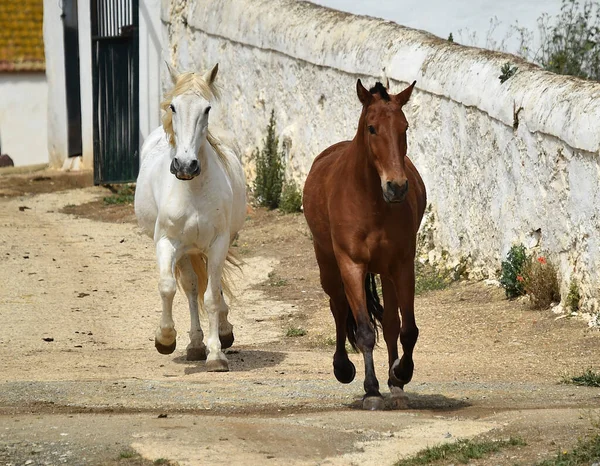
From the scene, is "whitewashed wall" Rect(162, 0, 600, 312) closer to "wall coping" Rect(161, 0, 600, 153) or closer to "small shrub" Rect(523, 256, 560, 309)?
"wall coping" Rect(161, 0, 600, 153)

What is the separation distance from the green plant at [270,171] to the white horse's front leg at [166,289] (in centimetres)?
742

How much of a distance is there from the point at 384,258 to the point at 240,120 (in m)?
10.8

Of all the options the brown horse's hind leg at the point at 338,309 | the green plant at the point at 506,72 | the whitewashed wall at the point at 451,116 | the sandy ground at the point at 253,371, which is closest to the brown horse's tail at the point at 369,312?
the brown horse's hind leg at the point at 338,309

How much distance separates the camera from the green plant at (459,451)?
197 inches

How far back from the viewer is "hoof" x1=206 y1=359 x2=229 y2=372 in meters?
8.12

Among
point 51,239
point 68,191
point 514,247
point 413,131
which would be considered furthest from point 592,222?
point 68,191

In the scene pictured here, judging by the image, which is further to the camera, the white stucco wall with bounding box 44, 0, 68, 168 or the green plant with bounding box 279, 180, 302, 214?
the white stucco wall with bounding box 44, 0, 68, 168

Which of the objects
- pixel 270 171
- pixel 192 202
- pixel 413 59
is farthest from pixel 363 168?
pixel 270 171

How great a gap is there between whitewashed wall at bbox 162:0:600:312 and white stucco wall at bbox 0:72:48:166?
8339 millimetres

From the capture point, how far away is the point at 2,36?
2514cm

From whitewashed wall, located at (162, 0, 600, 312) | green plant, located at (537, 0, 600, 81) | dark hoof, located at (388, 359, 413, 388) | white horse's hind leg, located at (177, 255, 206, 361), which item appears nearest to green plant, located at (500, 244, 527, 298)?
whitewashed wall, located at (162, 0, 600, 312)

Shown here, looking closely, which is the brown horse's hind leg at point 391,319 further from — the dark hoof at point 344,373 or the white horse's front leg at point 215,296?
the white horse's front leg at point 215,296

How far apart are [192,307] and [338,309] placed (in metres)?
1.91

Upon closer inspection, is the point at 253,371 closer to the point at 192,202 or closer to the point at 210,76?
the point at 192,202
